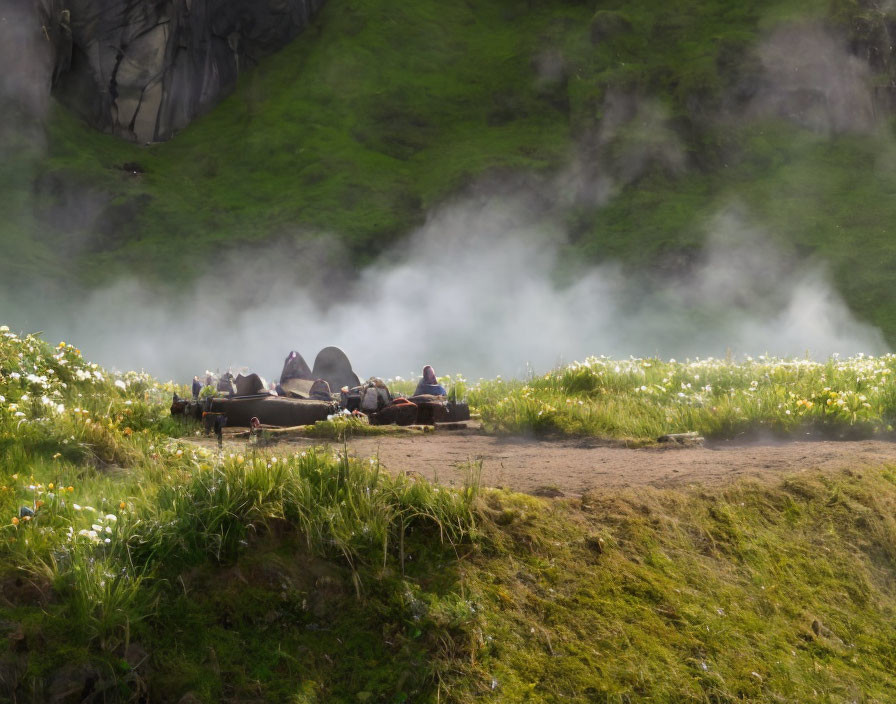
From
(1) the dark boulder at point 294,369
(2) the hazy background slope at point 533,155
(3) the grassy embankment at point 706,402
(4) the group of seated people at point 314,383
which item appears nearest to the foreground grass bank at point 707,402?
(3) the grassy embankment at point 706,402

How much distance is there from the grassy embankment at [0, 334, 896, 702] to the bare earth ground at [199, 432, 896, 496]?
0.65m

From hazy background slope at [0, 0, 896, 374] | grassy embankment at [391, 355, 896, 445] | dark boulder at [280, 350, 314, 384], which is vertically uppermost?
hazy background slope at [0, 0, 896, 374]

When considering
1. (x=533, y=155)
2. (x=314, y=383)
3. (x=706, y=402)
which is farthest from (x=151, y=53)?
(x=706, y=402)

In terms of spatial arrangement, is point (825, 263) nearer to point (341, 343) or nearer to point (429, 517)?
point (341, 343)

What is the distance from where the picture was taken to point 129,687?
12.8ft

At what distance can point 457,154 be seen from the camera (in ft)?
130

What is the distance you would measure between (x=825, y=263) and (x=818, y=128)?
34.0 ft

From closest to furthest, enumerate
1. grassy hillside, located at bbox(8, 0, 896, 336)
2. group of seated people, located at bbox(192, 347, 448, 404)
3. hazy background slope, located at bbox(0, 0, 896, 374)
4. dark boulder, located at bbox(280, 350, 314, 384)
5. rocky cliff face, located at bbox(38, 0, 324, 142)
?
group of seated people, located at bbox(192, 347, 448, 404) → dark boulder, located at bbox(280, 350, 314, 384) → hazy background slope, located at bbox(0, 0, 896, 374) → grassy hillside, located at bbox(8, 0, 896, 336) → rocky cliff face, located at bbox(38, 0, 324, 142)

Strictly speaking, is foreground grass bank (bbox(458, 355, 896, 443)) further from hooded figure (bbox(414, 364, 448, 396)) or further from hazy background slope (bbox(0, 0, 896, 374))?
hazy background slope (bbox(0, 0, 896, 374))

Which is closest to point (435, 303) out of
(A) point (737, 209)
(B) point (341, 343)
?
(B) point (341, 343)

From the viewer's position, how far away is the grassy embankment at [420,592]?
398 cm

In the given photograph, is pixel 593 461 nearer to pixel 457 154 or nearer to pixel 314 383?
pixel 314 383

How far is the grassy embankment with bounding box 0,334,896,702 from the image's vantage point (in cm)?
398

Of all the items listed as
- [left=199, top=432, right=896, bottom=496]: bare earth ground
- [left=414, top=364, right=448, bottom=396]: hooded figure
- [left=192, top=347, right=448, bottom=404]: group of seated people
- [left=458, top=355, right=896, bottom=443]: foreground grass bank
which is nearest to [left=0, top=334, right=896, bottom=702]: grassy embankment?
[left=199, top=432, right=896, bottom=496]: bare earth ground
